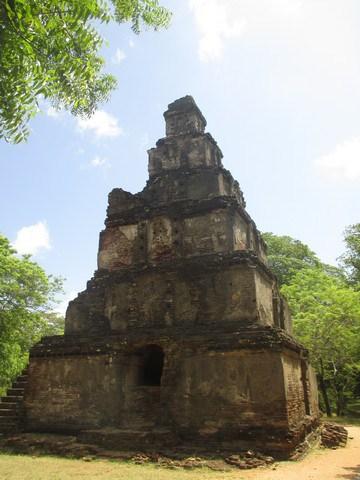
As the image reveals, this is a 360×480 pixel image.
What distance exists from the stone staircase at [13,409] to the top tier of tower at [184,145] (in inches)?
356

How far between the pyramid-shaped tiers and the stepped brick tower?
0.04m

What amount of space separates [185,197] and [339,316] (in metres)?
11.4

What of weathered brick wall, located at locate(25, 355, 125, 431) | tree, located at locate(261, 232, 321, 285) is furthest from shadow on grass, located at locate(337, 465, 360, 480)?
tree, located at locate(261, 232, 321, 285)

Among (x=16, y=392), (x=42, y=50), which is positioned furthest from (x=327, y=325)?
(x=42, y=50)

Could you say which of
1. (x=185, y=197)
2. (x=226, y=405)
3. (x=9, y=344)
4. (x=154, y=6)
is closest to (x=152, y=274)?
(x=185, y=197)

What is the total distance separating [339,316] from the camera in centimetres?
2031

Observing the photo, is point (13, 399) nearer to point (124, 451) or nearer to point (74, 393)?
point (74, 393)

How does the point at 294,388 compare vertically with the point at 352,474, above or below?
above

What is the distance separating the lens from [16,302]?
67.3 feet

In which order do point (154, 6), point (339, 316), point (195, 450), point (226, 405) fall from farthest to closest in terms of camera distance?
point (339, 316)
point (226, 405)
point (195, 450)
point (154, 6)

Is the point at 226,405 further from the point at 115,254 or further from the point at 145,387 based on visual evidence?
the point at 115,254

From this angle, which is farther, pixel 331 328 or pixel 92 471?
pixel 331 328

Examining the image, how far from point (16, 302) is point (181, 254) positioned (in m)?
11.5

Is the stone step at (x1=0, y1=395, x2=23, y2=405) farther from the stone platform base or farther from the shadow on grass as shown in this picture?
the shadow on grass
